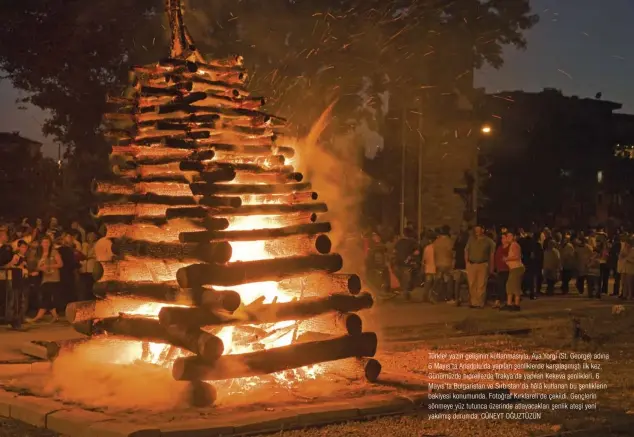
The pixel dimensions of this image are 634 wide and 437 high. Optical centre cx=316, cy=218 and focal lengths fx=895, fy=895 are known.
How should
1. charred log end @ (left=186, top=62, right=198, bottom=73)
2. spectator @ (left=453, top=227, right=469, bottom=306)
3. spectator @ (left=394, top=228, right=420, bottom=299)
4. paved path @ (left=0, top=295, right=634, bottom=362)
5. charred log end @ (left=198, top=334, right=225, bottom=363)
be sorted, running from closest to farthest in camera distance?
1. charred log end @ (left=198, top=334, right=225, bottom=363)
2. charred log end @ (left=186, top=62, right=198, bottom=73)
3. paved path @ (left=0, top=295, right=634, bottom=362)
4. spectator @ (left=453, top=227, right=469, bottom=306)
5. spectator @ (left=394, top=228, right=420, bottom=299)

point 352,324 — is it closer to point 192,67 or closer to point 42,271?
point 192,67

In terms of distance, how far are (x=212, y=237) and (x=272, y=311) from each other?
3.36 ft

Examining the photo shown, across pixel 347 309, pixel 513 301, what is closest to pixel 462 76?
pixel 513 301

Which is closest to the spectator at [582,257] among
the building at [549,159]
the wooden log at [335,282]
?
the wooden log at [335,282]

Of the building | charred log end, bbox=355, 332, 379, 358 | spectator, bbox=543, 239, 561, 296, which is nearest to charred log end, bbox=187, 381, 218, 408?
charred log end, bbox=355, 332, 379, 358

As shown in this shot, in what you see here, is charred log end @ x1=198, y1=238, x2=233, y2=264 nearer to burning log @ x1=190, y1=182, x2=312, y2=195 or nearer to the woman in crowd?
burning log @ x1=190, y1=182, x2=312, y2=195

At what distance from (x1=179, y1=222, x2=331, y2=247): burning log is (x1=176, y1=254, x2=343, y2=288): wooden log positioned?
10.3 inches

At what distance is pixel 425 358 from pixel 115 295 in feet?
14.8

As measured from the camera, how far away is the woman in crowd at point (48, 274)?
16.3m

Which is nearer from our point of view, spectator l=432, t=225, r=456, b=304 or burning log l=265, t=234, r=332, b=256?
burning log l=265, t=234, r=332, b=256

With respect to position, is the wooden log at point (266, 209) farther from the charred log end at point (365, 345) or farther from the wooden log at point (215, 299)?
the charred log end at point (365, 345)

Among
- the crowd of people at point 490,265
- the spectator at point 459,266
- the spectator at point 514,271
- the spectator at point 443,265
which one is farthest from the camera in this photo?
the spectator at point 443,265

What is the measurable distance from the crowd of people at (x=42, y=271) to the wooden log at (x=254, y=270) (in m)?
6.57

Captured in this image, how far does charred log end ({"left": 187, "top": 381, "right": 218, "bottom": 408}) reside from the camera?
8.48 metres
